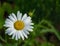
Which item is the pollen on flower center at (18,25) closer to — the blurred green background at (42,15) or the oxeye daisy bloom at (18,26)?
the oxeye daisy bloom at (18,26)

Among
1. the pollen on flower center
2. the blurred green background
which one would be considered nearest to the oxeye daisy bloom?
the pollen on flower center

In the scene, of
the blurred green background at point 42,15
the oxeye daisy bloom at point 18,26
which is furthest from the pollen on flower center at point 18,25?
the blurred green background at point 42,15

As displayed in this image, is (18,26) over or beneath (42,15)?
beneath

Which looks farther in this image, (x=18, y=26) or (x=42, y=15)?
(x=42, y=15)

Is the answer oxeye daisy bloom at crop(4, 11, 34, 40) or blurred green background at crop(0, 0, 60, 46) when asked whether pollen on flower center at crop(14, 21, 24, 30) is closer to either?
oxeye daisy bloom at crop(4, 11, 34, 40)

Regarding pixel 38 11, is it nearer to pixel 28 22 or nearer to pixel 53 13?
pixel 53 13

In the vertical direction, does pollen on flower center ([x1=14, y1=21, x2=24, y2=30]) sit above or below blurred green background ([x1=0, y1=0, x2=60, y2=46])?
below

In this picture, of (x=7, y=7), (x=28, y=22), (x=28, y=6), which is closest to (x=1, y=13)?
(x=7, y=7)

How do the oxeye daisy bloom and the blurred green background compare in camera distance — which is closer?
the oxeye daisy bloom

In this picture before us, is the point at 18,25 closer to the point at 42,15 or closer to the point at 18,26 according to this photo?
the point at 18,26

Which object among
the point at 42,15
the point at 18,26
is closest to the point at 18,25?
the point at 18,26
